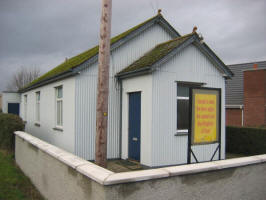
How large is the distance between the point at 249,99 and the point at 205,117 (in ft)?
55.4

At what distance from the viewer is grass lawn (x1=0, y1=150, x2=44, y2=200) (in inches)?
253

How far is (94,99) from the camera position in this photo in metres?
10.1

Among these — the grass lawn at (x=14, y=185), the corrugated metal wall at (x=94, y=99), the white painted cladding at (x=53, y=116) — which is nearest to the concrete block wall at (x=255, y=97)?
the corrugated metal wall at (x=94, y=99)

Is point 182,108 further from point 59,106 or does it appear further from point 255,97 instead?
point 255,97

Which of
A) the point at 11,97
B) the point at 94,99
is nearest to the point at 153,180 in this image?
the point at 94,99

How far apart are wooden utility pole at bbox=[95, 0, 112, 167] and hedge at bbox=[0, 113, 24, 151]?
756 cm

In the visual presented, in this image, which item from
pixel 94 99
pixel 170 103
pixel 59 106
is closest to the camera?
pixel 170 103

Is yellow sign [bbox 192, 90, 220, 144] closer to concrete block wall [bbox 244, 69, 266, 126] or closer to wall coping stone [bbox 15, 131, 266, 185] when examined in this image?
wall coping stone [bbox 15, 131, 266, 185]

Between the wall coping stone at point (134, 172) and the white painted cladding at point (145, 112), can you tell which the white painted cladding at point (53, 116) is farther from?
the wall coping stone at point (134, 172)

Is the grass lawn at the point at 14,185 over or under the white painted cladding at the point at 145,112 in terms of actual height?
under

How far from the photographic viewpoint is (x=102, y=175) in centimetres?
353

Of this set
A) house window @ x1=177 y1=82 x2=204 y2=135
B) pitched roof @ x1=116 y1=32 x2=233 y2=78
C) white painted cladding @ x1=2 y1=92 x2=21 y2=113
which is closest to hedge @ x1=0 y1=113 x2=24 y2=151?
pitched roof @ x1=116 y1=32 x2=233 y2=78

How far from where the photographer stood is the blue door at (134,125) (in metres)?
9.39

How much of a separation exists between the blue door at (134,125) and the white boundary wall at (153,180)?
12.2 ft
